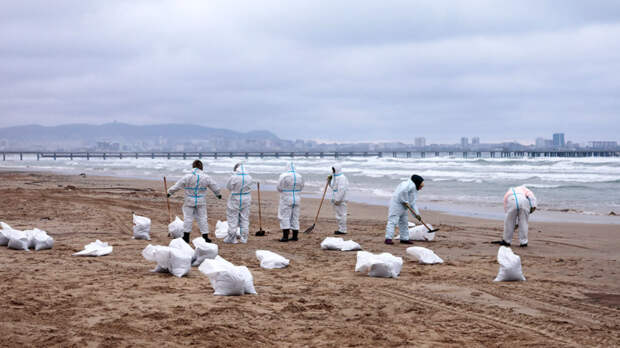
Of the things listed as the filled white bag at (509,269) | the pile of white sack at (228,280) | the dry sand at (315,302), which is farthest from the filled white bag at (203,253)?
the filled white bag at (509,269)

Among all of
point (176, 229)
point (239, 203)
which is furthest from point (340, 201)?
point (176, 229)

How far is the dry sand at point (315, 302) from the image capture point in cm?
472

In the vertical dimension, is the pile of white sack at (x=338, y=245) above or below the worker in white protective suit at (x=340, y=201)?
below

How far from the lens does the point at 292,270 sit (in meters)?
7.74

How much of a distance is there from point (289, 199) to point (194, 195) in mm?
1957

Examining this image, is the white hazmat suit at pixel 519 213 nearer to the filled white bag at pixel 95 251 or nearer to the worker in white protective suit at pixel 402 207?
the worker in white protective suit at pixel 402 207

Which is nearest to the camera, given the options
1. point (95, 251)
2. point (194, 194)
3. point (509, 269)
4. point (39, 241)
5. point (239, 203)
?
point (509, 269)

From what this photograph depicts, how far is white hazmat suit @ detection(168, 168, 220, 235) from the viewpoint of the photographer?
9.94 metres

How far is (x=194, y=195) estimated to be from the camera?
9.98 metres

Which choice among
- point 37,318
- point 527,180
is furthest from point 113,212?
point 527,180

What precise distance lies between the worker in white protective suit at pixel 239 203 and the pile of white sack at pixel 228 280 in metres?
4.28

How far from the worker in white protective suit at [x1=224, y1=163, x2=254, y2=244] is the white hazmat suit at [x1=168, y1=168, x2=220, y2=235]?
406mm

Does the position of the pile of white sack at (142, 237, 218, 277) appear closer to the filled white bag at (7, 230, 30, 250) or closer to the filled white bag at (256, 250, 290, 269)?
the filled white bag at (256, 250, 290, 269)

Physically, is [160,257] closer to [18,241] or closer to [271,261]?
[271,261]
